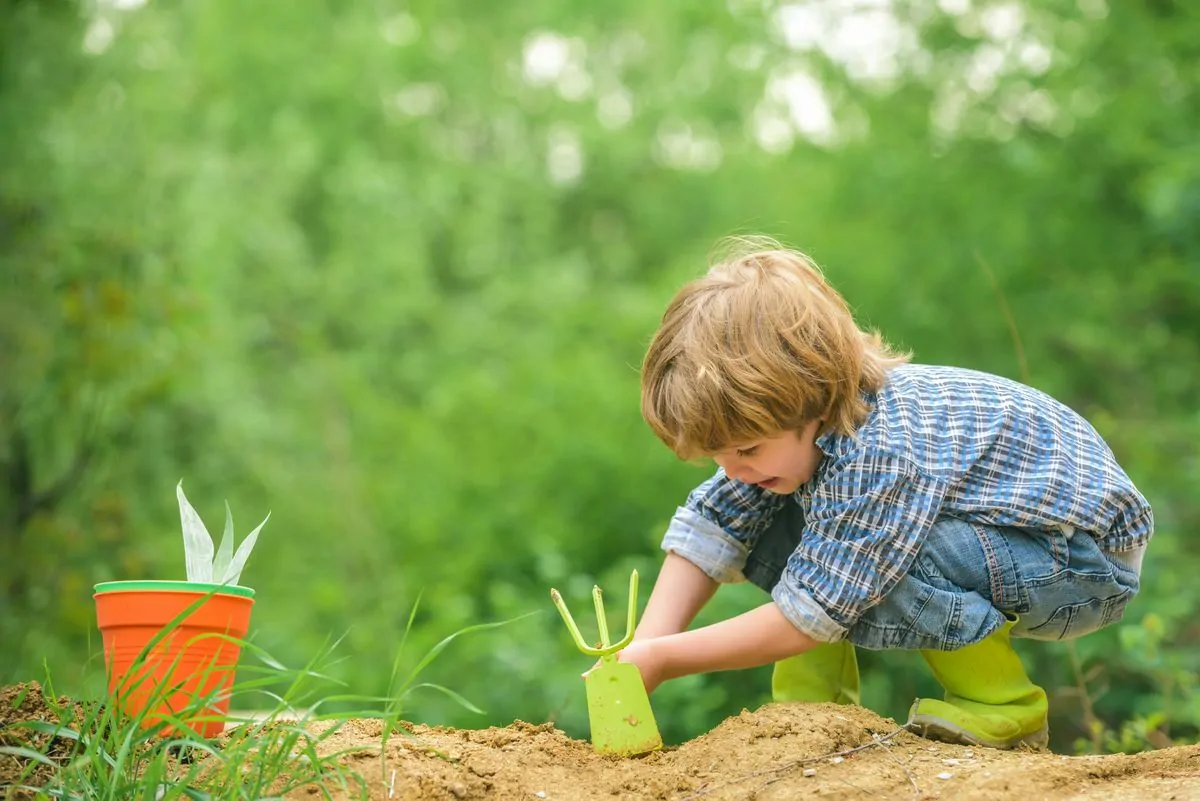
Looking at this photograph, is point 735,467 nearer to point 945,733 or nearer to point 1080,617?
point 945,733

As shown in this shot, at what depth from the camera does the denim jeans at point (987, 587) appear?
79.0 inches

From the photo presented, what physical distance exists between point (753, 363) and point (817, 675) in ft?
2.25

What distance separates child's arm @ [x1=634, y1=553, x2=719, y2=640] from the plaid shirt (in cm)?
25

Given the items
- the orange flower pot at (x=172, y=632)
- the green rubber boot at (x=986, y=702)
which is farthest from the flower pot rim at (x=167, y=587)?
the green rubber boot at (x=986, y=702)

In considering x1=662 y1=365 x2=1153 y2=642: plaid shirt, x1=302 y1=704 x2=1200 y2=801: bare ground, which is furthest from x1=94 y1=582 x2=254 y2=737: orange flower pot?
x1=662 y1=365 x2=1153 y2=642: plaid shirt

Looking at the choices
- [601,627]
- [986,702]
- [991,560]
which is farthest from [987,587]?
[601,627]

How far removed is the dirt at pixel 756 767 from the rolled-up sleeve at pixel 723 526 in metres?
0.39

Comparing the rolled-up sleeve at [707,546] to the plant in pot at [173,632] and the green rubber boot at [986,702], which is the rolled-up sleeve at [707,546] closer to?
the green rubber boot at [986,702]

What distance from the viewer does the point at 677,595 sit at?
2.30 metres

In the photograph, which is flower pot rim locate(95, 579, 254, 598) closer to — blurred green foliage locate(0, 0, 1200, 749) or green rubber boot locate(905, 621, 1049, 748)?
green rubber boot locate(905, 621, 1049, 748)

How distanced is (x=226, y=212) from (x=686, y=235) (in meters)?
4.60

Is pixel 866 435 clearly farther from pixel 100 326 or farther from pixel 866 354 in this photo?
pixel 100 326

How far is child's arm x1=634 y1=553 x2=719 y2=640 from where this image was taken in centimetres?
229

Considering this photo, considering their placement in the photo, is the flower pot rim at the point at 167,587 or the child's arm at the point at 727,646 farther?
the child's arm at the point at 727,646
